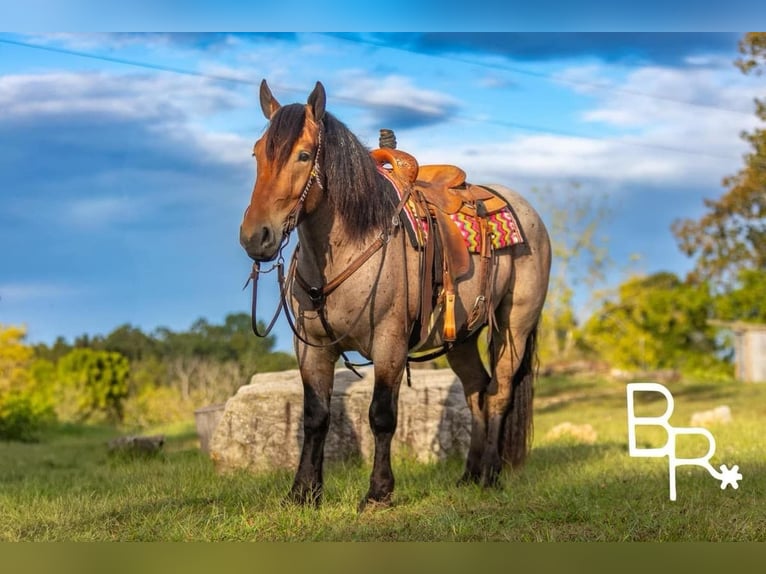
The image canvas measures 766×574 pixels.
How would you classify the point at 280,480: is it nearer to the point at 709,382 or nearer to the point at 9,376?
the point at 9,376

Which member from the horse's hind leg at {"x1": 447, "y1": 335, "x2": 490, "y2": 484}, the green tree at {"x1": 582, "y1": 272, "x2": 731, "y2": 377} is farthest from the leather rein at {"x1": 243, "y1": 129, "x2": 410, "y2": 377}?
the green tree at {"x1": 582, "y1": 272, "x2": 731, "y2": 377}

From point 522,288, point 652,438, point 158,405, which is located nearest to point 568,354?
point 158,405

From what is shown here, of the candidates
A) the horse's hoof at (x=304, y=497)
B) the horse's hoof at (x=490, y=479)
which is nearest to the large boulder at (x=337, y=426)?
the horse's hoof at (x=490, y=479)

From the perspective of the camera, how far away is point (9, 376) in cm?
1366

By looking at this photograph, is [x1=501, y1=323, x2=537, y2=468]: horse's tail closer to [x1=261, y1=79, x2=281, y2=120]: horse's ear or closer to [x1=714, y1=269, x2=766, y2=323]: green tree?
[x1=261, y1=79, x2=281, y2=120]: horse's ear

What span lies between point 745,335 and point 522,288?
14802mm

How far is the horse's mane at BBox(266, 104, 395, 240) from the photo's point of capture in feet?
13.9

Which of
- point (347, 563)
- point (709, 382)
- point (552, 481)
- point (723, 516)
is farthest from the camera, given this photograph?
point (709, 382)

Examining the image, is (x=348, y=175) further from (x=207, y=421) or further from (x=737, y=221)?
(x=737, y=221)

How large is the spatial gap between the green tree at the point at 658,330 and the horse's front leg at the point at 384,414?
16.1 meters

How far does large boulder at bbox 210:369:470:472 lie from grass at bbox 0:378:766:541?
7.1 inches

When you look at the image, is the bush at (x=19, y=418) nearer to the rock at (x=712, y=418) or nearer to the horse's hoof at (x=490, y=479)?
the rock at (x=712, y=418)

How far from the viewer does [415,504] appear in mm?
4848

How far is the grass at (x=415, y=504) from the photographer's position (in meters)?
4.25
